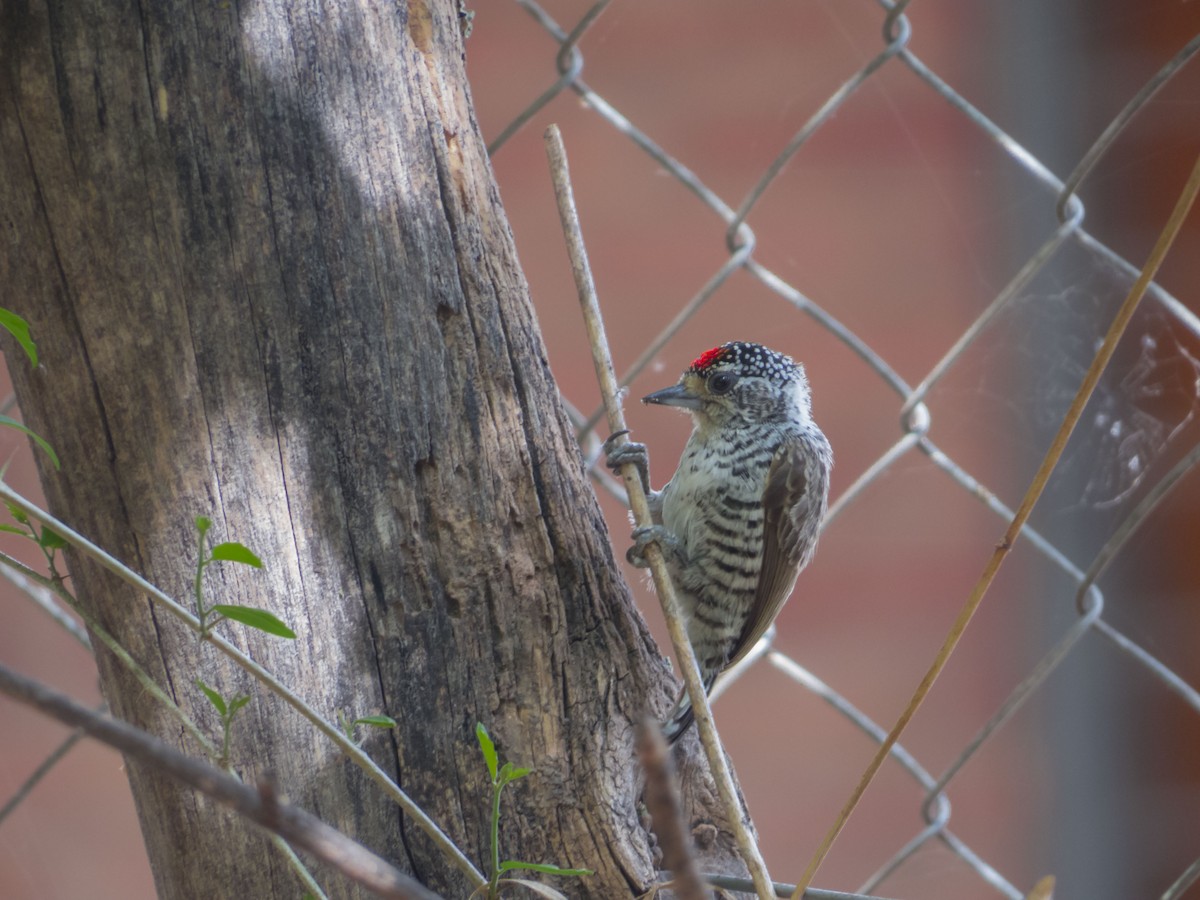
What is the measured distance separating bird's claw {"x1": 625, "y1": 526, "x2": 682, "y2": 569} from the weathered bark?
1.80 ft

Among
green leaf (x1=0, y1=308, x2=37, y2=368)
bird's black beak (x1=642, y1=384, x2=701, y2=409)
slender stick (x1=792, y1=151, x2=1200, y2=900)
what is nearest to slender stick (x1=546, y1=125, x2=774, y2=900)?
slender stick (x1=792, y1=151, x2=1200, y2=900)

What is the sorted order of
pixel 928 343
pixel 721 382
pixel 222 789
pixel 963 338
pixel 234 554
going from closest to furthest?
1. pixel 222 789
2. pixel 234 554
3. pixel 721 382
4. pixel 963 338
5. pixel 928 343

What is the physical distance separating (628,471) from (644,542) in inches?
11.9

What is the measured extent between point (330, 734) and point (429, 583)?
0.97 ft

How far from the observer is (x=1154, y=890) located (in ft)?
11.5

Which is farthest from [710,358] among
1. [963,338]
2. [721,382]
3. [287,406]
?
[287,406]

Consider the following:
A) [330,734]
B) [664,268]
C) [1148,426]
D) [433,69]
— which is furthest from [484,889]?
[1148,426]

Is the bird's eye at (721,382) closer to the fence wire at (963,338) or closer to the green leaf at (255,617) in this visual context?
the fence wire at (963,338)

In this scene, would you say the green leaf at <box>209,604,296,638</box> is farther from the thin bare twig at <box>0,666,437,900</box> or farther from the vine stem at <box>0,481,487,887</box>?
the thin bare twig at <box>0,666,437,900</box>

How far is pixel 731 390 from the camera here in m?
2.23

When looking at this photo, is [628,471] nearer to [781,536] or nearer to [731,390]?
[781,536]

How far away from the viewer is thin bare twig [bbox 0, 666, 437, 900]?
441mm

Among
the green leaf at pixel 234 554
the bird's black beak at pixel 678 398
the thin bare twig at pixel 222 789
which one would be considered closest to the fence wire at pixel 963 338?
the bird's black beak at pixel 678 398

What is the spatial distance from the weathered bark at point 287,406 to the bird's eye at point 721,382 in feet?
3.32
